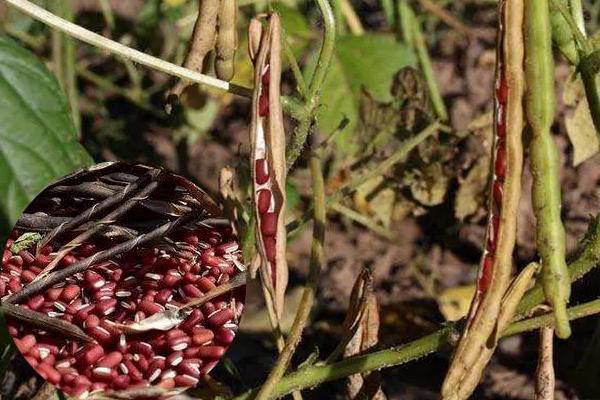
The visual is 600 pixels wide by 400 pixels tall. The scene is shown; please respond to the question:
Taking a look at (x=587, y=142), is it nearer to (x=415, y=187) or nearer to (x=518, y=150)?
(x=415, y=187)

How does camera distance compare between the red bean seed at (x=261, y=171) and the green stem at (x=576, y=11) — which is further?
the green stem at (x=576, y=11)

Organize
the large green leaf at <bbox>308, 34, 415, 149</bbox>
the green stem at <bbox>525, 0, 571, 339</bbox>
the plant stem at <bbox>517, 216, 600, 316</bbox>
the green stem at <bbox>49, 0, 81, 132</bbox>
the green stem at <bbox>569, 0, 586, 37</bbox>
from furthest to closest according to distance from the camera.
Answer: the green stem at <bbox>49, 0, 81, 132</bbox> < the large green leaf at <bbox>308, 34, 415, 149</bbox> < the green stem at <bbox>569, 0, 586, 37</bbox> < the plant stem at <bbox>517, 216, 600, 316</bbox> < the green stem at <bbox>525, 0, 571, 339</bbox>

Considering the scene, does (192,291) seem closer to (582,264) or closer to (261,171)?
(261,171)

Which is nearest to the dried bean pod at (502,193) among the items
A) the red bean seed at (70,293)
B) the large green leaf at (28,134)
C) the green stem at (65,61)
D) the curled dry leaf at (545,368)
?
the curled dry leaf at (545,368)

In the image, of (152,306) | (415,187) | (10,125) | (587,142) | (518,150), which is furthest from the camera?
(415,187)

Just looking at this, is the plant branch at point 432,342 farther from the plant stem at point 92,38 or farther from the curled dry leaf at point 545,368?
the plant stem at point 92,38

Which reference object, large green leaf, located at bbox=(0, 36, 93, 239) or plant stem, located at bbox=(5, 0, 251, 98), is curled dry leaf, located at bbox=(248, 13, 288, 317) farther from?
large green leaf, located at bbox=(0, 36, 93, 239)

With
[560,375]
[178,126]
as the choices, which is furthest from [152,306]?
[178,126]

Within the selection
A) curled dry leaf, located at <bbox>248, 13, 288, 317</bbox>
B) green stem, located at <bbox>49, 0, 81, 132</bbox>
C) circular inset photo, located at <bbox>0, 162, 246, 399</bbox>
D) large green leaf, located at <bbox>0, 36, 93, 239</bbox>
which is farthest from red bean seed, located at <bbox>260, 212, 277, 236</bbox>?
green stem, located at <bbox>49, 0, 81, 132</bbox>
